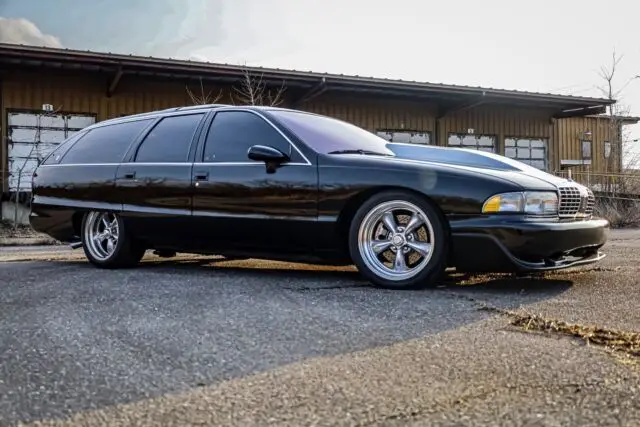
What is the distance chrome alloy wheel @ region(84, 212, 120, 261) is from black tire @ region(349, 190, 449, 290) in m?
2.43

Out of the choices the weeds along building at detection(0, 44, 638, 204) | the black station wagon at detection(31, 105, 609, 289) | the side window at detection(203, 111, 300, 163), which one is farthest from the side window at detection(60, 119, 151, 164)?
the weeds along building at detection(0, 44, 638, 204)

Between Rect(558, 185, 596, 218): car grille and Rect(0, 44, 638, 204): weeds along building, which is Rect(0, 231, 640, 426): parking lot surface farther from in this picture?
Rect(0, 44, 638, 204): weeds along building

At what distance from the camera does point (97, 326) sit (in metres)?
3.11

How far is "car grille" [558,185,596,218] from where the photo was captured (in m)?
4.48

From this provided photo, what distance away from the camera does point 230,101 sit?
61.8 feet

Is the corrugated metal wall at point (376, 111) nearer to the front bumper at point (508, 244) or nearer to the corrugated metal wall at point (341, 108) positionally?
the corrugated metal wall at point (341, 108)

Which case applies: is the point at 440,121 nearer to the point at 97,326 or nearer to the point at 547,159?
the point at 547,159

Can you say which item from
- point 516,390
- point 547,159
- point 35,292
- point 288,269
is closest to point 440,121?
point 547,159

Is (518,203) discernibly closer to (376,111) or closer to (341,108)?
(341,108)

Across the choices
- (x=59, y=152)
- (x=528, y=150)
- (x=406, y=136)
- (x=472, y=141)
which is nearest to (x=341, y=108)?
(x=406, y=136)

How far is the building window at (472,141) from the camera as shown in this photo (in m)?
22.2

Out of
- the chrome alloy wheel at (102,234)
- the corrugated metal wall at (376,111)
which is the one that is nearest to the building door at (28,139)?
the corrugated metal wall at (376,111)

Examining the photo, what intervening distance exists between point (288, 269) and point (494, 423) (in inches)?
152

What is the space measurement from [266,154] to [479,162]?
5.36ft
